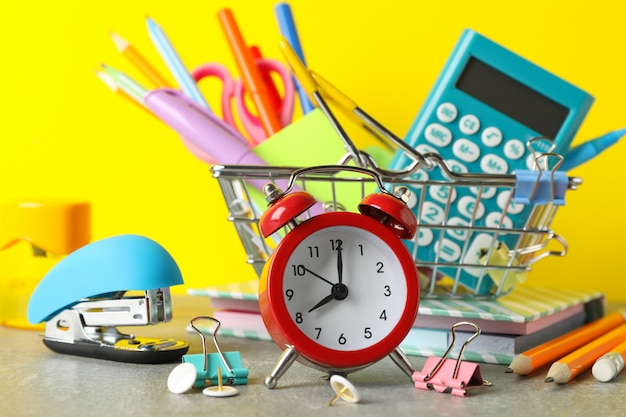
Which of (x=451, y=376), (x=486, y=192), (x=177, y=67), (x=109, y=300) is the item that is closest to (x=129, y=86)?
(x=177, y=67)

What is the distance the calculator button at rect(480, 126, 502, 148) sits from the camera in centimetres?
86

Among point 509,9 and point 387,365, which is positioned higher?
point 509,9

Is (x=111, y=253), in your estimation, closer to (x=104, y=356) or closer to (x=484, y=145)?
(x=104, y=356)

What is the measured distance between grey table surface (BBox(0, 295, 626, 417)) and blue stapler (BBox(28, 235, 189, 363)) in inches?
0.6

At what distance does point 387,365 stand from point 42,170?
73 cm

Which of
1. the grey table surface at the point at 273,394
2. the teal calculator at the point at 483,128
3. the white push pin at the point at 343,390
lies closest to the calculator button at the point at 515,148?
the teal calculator at the point at 483,128

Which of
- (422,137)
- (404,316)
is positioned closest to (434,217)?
(422,137)

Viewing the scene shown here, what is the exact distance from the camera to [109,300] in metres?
0.76

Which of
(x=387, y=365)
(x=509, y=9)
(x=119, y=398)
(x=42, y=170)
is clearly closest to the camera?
(x=119, y=398)

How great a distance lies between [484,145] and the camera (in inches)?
34.2

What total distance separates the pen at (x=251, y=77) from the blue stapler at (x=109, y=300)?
0.25 meters

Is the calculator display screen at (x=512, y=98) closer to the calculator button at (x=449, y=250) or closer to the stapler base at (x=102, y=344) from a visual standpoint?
→ the calculator button at (x=449, y=250)

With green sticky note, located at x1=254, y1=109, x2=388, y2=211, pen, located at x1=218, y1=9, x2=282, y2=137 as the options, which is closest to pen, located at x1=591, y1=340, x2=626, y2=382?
green sticky note, located at x1=254, y1=109, x2=388, y2=211

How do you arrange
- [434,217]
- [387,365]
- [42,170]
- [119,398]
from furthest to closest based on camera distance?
[42,170], [434,217], [387,365], [119,398]
